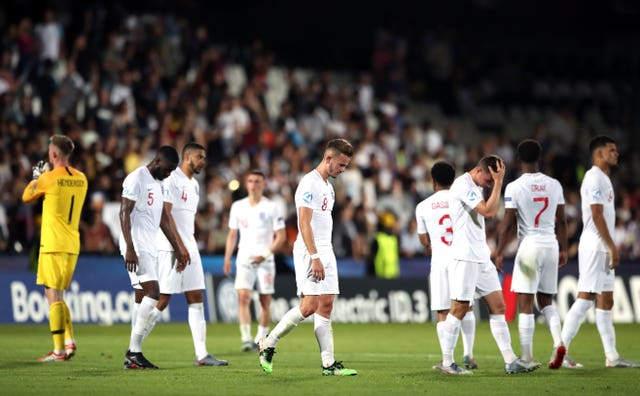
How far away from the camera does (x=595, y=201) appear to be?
1511 cm

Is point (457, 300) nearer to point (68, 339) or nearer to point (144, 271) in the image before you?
point (144, 271)

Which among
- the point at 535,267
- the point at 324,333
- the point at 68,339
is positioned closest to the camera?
the point at 324,333

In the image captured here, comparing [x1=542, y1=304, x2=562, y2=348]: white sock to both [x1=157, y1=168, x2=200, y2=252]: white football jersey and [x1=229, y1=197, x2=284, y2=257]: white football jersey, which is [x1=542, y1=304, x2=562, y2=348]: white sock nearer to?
[x1=157, y1=168, x2=200, y2=252]: white football jersey

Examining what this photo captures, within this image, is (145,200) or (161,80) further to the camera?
(161,80)

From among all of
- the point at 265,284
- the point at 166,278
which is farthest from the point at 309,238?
the point at 265,284

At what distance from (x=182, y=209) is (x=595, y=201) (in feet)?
17.6

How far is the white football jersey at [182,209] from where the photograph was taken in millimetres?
15789

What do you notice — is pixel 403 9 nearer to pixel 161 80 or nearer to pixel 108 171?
pixel 161 80

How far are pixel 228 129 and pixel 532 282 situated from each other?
1612 cm

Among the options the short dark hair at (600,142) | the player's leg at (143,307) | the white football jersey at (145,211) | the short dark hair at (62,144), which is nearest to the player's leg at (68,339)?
the player's leg at (143,307)

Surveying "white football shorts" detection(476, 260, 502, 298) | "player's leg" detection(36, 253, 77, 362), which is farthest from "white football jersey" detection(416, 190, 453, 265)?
"player's leg" detection(36, 253, 77, 362)

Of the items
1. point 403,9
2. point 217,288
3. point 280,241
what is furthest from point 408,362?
point 403,9

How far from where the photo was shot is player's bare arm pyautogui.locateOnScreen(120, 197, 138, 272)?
46.9 ft

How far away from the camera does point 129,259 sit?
Result: 562 inches
